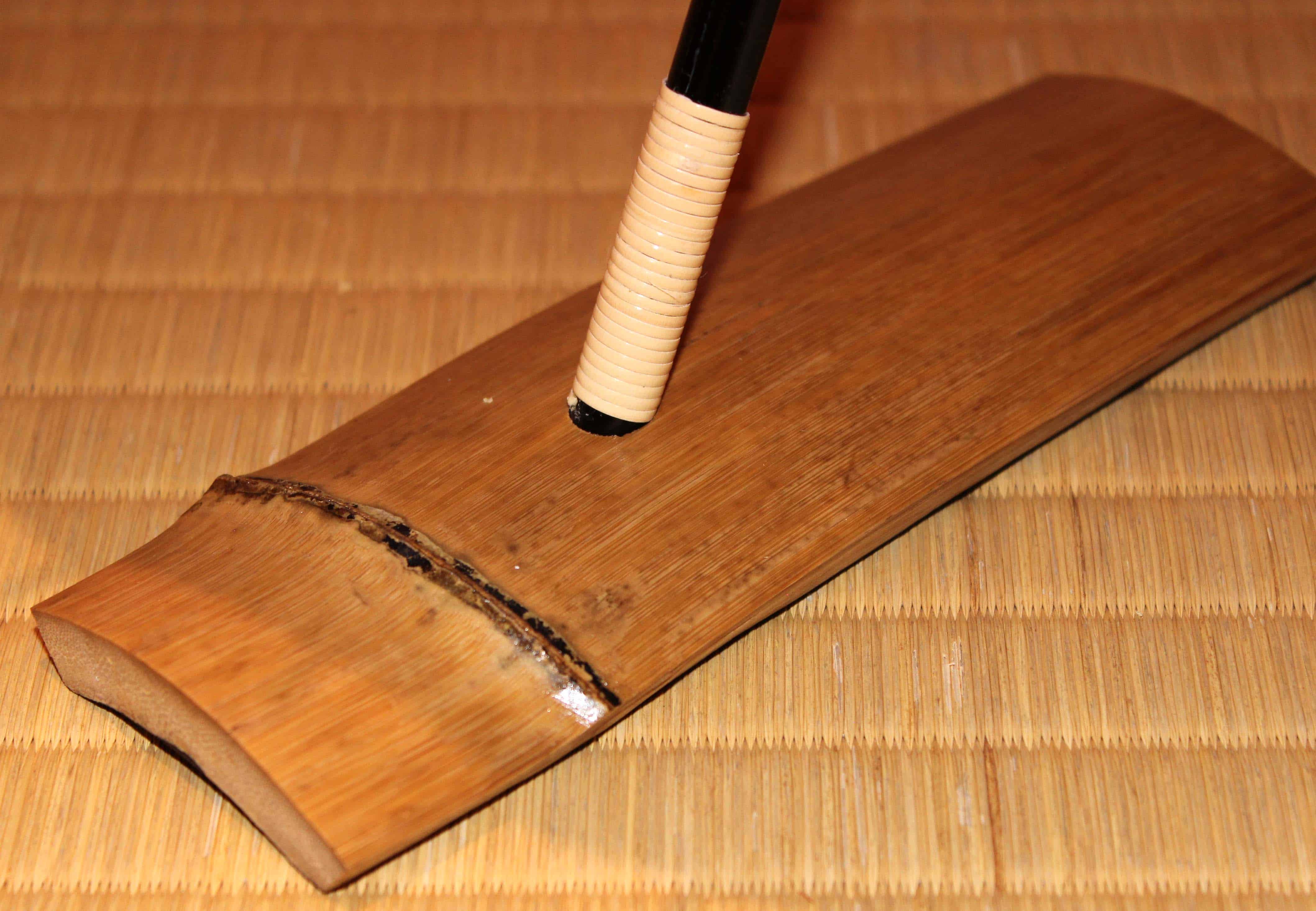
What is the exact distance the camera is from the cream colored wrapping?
939mm

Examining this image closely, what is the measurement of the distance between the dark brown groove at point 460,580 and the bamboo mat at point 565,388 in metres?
0.14

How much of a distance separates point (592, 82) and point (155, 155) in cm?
53

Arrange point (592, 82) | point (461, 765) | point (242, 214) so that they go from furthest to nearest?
point (592, 82)
point (242, 214)
point (461, 765)

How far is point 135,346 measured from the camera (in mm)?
1312

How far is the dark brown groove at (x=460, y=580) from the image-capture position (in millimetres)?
917

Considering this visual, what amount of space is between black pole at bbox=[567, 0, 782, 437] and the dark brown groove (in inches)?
15.1

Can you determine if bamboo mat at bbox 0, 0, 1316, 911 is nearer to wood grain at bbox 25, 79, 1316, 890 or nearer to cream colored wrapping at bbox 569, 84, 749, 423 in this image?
wood grain at bbox 25, 79, 1316, 890

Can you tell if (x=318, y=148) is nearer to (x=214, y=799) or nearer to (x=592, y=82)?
(x=592, y=82)

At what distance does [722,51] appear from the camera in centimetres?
91

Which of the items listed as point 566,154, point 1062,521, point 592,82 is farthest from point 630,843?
point 592,82

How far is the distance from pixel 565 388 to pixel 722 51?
311mm

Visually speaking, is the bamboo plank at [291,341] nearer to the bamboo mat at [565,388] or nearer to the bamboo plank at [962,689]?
the bamboo mat at [565,388]

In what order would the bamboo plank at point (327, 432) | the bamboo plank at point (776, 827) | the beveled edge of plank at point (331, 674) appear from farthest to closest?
the bamboo plank at point (327, 432) → the bamboo plank at point (776, 827) → the beveled edge of plank at point (331, 674)

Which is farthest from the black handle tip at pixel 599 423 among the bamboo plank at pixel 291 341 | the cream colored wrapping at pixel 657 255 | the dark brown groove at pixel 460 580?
the bamboo plank at pixel 291 341
